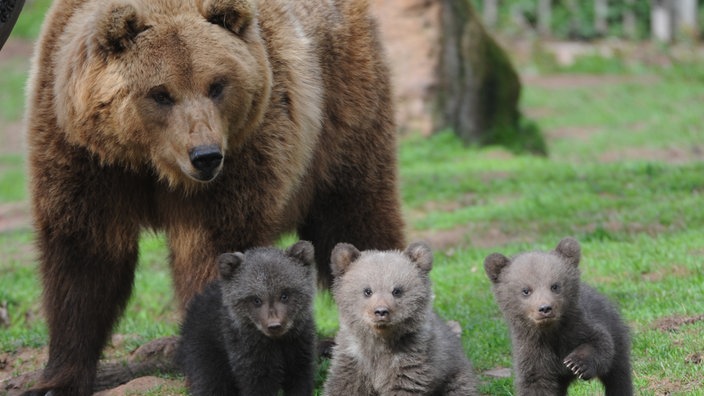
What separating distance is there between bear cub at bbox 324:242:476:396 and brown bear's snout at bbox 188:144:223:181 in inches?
29.2

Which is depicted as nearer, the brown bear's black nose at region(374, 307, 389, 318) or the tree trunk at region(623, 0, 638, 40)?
the brown bear's black nose at region(374, 307, 389, 318)

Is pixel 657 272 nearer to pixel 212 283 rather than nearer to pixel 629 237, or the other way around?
pixel 629 237

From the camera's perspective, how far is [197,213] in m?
6.00

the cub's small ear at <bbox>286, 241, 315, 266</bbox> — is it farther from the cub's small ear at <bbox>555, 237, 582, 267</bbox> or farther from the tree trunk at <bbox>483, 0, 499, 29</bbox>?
the tree trunk at <bbox>483, 0, 499, 29</bbox>

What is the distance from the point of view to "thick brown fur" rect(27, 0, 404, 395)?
5559 mm

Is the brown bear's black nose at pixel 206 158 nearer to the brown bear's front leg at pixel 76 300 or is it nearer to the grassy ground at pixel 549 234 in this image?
the brown bear's front leg at pixel 76 300

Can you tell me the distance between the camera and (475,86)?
15906 mm

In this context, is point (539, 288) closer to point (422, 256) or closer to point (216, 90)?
point (422, 256)

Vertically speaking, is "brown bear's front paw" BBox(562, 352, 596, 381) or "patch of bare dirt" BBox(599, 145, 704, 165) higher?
"brown bear's front paw" BBox(562, 352, 596, 381)

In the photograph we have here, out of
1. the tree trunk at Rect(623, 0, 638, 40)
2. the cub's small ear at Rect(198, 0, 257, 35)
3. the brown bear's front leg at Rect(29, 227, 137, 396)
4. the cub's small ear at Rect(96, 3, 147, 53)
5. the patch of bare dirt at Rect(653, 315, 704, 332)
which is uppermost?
the cub's small ear at Rect(96, 3, 147, 53)

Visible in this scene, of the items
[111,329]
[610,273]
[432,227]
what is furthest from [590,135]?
[111,329]

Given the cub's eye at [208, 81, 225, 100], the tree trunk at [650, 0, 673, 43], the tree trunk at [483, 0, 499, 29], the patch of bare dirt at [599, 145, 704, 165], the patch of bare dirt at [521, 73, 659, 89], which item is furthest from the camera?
the tree trunk at [483, 0, 499, 29]

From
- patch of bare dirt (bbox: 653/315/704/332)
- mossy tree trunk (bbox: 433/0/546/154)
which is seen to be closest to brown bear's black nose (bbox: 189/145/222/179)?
patch of bare dirt (bbox: 653/315/704/332)

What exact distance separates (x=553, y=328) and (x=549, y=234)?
513 centimetres
